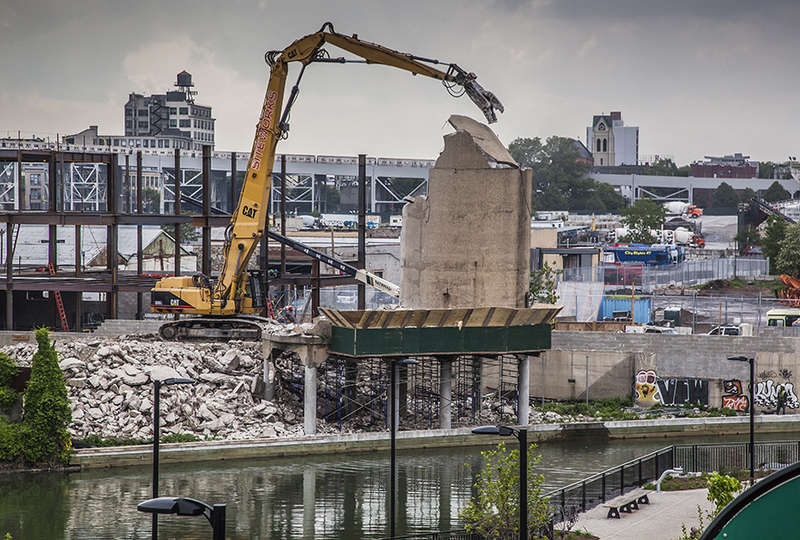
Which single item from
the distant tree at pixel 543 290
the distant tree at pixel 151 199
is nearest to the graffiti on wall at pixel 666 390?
the distant tree at pixel 543 290

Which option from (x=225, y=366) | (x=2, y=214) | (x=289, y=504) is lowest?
(x=289, y=504)

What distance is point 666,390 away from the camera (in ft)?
179

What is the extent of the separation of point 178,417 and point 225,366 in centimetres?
487

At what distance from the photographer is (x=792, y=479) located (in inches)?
413

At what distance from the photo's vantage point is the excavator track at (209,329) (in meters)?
56.4

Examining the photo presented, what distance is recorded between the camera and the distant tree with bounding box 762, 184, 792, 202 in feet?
632

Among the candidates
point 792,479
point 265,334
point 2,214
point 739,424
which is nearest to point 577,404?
point 739,424

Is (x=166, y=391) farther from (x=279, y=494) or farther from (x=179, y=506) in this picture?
(x=179, y=506)

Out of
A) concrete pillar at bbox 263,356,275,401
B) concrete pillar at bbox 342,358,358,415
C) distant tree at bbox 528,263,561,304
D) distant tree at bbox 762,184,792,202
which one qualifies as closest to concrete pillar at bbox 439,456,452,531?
concrete pillar at bbox 342,358,358,415

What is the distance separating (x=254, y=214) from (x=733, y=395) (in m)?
22.3

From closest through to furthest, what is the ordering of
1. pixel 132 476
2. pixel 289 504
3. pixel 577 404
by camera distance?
1. pixel 289 504
2. pixel 132 476
3. pixel 577 404

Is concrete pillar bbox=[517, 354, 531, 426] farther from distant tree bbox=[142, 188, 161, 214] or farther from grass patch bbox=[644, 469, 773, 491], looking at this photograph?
distant tree bbox=[142, 188, 161, 214]

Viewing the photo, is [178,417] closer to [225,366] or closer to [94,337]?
[225,366]

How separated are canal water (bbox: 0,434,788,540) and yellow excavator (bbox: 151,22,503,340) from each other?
1277cm
